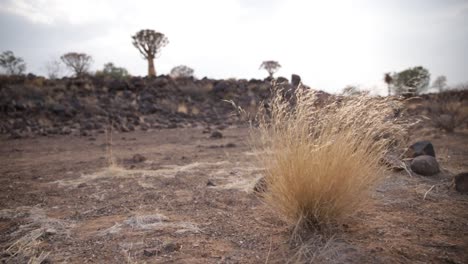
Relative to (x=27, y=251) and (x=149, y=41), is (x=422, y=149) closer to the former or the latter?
(x=27, y=251)

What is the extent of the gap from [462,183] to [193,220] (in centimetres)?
289

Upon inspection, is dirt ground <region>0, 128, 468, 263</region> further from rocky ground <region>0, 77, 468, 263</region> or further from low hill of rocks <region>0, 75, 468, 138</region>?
low hill of rocks <region>0, 75, 468, 138</region>

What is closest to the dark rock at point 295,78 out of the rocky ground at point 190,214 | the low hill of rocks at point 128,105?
the low hill of rocks at point 128,105

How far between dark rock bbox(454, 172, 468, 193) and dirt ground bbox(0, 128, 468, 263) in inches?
2.8

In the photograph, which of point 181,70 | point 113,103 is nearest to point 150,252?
point 113,103

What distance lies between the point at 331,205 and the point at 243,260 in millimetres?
737

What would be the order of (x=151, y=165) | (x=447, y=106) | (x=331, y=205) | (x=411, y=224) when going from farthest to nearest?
1. (x=447, y=106)
2. (x=151, y=165)
3. (x=411, y=224)
4. (x=331, y=205)

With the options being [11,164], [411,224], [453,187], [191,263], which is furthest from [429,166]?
→ [11,164]

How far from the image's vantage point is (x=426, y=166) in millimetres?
3986

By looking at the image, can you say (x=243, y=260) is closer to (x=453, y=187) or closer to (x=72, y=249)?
(x=72, y=249)

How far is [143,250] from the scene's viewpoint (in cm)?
222

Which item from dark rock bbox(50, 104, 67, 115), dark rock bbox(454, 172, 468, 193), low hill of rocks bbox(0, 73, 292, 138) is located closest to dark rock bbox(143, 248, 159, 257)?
dark rock bbox(454, 172, 468, 193)

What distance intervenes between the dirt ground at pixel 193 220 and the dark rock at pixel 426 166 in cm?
10

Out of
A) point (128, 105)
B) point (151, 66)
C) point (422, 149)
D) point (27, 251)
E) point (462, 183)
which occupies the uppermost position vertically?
point (151, 66)
